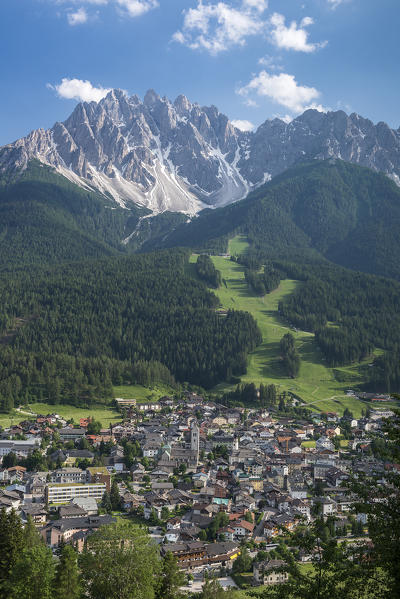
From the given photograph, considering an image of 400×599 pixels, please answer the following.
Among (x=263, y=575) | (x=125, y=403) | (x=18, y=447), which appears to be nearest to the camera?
(x=263, y=575)

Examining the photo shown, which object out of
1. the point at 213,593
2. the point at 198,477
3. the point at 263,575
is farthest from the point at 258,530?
the point at 213,593

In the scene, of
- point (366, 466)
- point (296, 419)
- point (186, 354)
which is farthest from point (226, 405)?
point (366, 466)

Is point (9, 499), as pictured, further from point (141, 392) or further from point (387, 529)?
point (141, 392)

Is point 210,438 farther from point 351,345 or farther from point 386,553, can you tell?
point 386,553

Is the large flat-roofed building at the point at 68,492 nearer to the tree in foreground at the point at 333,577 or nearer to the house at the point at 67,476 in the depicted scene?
the house at the point at 67,476

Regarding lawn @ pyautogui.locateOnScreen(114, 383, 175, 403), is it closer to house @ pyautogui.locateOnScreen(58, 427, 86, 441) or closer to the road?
house @ pyautogui.locateOnScreen(58, 427, 86, 441)

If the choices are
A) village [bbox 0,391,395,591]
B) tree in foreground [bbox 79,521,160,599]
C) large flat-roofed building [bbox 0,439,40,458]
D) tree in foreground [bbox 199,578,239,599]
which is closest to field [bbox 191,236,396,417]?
village [bbox 0,391,395,591]
